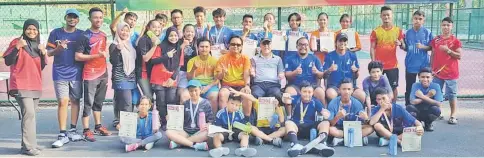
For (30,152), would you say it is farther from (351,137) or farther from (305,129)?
(351,137)

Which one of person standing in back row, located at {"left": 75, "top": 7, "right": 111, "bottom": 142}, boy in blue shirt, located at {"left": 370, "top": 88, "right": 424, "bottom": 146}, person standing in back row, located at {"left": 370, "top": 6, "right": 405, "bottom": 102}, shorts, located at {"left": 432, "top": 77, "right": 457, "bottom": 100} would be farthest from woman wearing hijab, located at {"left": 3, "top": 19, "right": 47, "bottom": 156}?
shorts, located at {"left": 432, "top": 77, "right": 457, "bottom": 100}

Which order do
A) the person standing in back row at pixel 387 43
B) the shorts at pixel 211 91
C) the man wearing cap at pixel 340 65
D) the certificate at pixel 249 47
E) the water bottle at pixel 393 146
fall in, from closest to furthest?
the water bottle at pixel 393 146, the shorts at pixel 211 91, the man wearing cap at pixel 340 65, the certificate at pixel 249 47, the person standing in back row at pixel 387 43

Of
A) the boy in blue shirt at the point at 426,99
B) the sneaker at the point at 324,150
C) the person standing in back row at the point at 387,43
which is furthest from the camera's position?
the person standing in back row at the point at 387,43

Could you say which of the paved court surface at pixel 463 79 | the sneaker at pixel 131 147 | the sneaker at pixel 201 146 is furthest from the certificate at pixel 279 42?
the paved court surface at pixel 463 79

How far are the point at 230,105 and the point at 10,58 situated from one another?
235 centimetres

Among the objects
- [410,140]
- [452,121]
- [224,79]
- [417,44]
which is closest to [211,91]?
[224,79]

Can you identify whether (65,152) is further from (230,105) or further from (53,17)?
(53,17)

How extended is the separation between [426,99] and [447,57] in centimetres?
89

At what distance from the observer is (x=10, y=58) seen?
5023mm

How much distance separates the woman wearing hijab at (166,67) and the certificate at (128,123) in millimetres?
700

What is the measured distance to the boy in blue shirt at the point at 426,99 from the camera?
5938 mm

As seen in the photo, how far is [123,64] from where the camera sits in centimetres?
574

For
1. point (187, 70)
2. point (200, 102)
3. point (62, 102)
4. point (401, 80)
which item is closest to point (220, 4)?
point (187, 70)

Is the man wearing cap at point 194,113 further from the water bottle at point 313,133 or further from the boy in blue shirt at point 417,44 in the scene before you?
the boy in blue shirt at point 417,44
